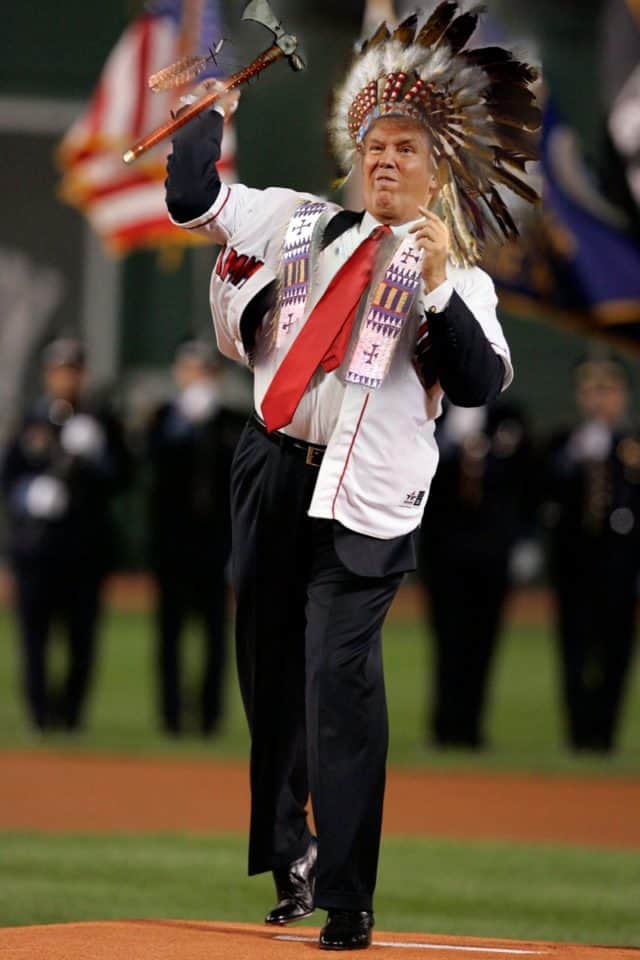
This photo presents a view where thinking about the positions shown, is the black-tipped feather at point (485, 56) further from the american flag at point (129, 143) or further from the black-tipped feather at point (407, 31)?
the american flag at point (129, 143)

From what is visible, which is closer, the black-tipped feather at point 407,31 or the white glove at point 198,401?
the black-tipped feather at point 407,31

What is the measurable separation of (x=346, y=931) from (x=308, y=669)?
2.38ft

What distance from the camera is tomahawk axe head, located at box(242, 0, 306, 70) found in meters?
5.91

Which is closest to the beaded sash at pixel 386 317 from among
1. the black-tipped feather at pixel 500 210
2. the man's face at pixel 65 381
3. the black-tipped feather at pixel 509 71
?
the black-tipped feather at pixel 500 210

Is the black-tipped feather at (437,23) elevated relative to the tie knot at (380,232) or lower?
elevated

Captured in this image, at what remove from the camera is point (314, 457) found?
6020 millimetres

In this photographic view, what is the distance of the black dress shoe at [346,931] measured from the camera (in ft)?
18.7

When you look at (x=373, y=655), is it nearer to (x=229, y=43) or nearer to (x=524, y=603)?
(x=229, y=43)

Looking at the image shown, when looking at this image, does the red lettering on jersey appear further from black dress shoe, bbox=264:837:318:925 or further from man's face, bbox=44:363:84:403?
man's face, bbox=44:363:84:403

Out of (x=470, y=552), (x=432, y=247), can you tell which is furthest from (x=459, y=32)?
(x=470, y=552)

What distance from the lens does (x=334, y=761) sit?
5.82 metres

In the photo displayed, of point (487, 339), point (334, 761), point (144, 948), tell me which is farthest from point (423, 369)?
point (144, 948)

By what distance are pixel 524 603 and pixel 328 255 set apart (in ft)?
70.7

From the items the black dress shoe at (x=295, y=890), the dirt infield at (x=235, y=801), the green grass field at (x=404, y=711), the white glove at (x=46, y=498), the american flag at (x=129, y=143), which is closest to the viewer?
the black dress shoe at (x=295, y=890)
